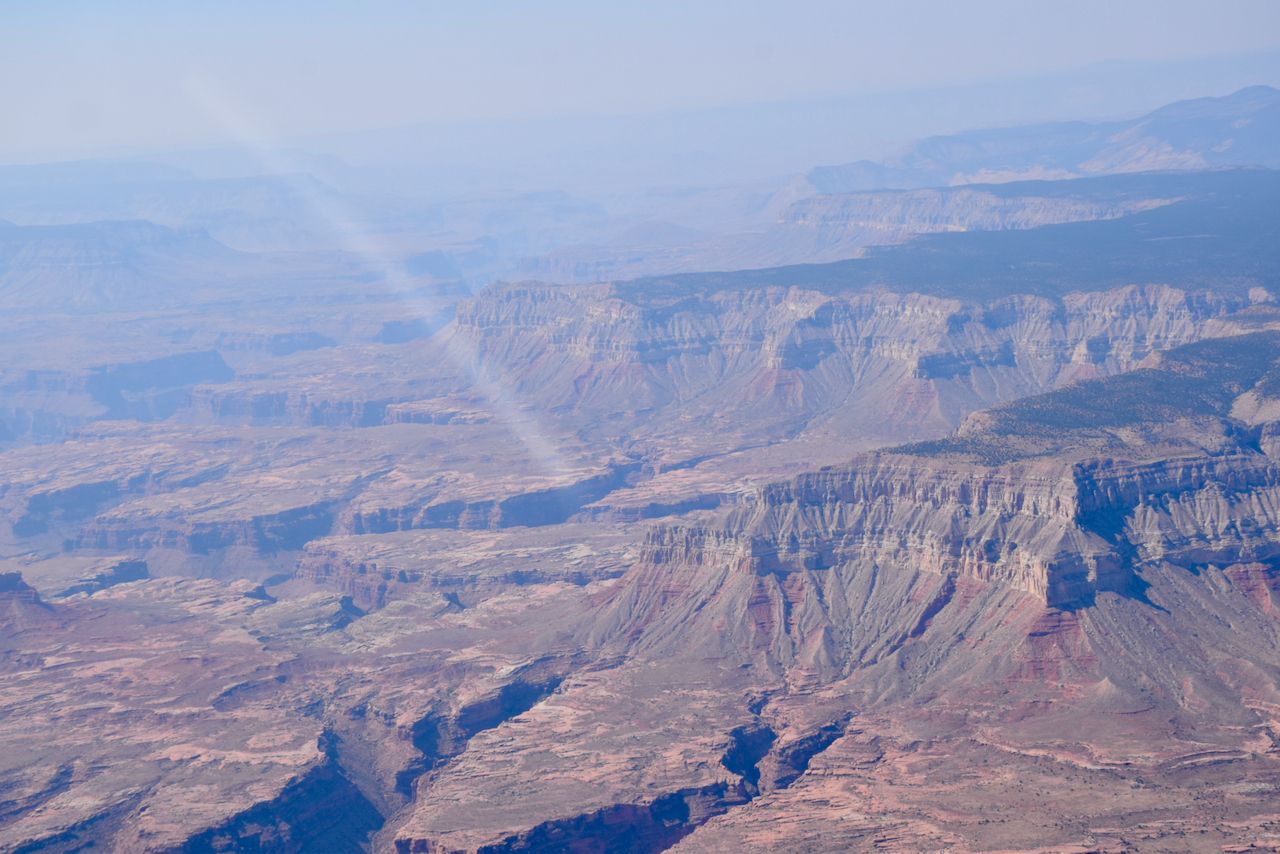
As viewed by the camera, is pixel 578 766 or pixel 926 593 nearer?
pixel 578 766

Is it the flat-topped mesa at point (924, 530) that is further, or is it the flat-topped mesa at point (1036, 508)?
A: the flat-topped mesa at point (1036, 508)

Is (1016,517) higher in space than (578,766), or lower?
higher

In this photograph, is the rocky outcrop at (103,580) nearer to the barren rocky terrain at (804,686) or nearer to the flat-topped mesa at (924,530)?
the barren rocky terrain at (804,686)

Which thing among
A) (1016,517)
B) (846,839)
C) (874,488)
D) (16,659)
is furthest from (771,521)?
(16,659)

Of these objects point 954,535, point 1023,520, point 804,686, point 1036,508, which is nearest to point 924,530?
point 954,535

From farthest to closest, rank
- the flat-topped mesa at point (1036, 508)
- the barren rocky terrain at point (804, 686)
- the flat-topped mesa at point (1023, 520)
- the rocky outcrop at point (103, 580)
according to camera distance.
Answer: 1. the rocky outcrop at point (103, 580)
2. the flat-topped mesa at point (1036, 508)
3. the flat-topped mesa at point (1023, 520)
4. the barren rocky terrain at point (804, 686)

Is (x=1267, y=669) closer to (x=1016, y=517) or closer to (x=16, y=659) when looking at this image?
(x=1016, y=517)

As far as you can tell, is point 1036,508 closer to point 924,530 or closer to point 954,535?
point 954,535

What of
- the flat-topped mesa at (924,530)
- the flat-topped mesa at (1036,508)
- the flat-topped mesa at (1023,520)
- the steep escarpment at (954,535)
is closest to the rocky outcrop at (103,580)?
the steep escarpment at (954,535)

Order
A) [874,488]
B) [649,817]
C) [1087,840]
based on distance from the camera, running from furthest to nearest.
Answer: [874,488] → [649,817] → [1087,840]

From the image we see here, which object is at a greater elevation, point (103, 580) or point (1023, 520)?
point (1023, 520)

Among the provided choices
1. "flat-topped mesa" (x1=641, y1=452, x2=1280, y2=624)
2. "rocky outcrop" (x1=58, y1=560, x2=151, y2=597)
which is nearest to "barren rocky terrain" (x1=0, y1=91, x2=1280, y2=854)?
"flat-topped mesa" (x1=641, y1=452, x2=1280, y2=624)
